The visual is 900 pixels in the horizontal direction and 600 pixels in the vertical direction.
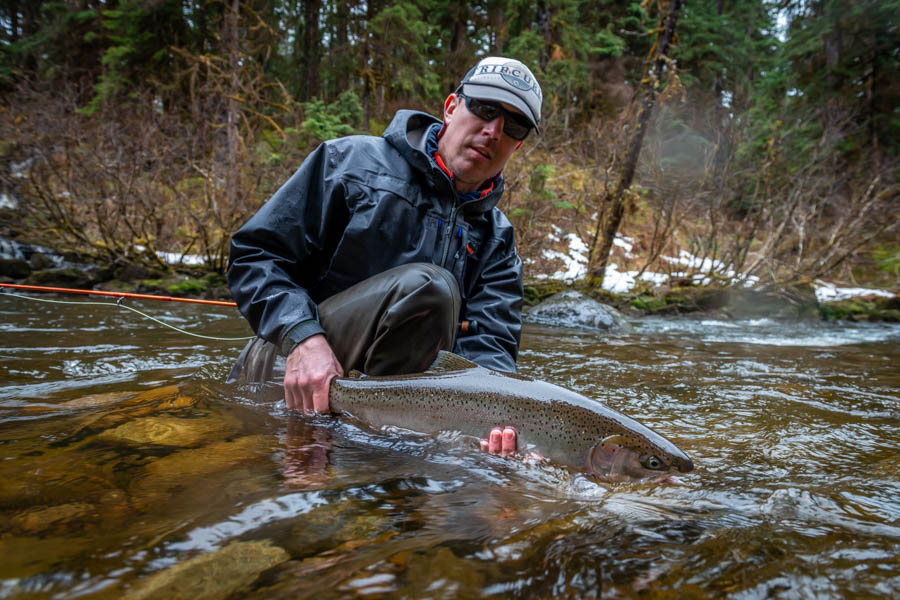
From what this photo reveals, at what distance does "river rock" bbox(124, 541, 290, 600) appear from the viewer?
127cm

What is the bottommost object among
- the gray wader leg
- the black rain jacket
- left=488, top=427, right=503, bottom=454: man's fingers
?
left=488, top=427, right=503, bottom=454: man's fingers

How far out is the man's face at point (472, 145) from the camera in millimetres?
3033

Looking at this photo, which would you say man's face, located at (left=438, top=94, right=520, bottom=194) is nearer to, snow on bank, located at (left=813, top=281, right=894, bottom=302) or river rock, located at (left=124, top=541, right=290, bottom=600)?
river rock, located at (left=124, top=541, right=290, bottom=600)

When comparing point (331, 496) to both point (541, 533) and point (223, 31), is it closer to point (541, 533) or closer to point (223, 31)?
point (541, 533)

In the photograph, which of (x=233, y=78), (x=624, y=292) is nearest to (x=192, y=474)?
(x=624, y=292)

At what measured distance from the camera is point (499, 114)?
300 cm

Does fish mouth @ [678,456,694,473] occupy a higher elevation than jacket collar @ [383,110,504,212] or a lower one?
lower

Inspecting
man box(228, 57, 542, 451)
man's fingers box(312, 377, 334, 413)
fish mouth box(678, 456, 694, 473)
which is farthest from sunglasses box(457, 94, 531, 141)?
fish mouth box(678, 456, 694, 473)

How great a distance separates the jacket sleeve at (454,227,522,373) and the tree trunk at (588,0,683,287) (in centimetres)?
826

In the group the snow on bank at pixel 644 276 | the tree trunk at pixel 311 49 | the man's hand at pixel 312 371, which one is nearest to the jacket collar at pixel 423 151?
the man's hand at pixel 312 371

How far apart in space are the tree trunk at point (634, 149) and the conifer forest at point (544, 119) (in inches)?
1.7

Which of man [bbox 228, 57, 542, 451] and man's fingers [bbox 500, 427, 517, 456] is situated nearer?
man's fingers [bbox 500, 427, 517, 456]

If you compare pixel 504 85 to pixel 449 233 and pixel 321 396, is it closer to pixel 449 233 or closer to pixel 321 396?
pixel 449 233

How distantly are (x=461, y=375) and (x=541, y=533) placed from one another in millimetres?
1008
